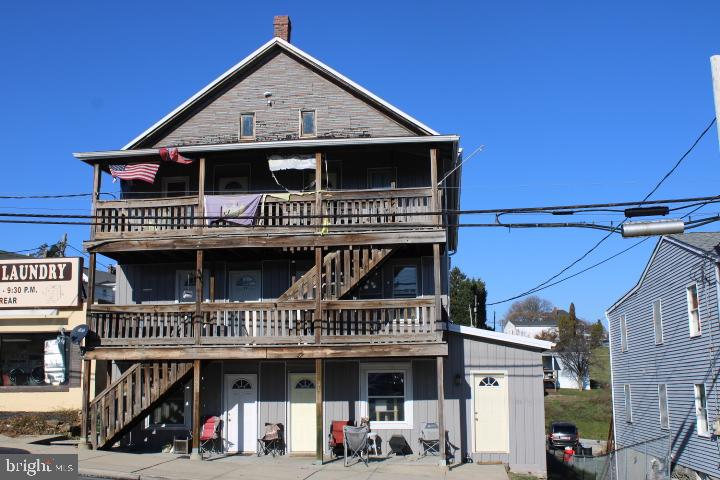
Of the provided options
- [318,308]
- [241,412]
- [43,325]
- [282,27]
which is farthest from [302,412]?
[282,27]

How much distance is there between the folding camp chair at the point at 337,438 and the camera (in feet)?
60.3

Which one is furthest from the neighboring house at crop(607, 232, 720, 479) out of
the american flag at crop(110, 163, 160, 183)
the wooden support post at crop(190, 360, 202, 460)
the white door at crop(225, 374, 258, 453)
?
the american flag at crop(110, 163, 160, 183)

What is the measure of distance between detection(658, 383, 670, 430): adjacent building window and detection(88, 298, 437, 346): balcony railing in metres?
11.1

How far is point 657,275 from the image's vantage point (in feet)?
83.1

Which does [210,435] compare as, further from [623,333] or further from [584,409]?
[584,409]

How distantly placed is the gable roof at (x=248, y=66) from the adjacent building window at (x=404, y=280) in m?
4.11

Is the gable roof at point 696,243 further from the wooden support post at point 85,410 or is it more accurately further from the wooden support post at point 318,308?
the wooden support post at point 85,410

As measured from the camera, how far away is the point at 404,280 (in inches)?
808

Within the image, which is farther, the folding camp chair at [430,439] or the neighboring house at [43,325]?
the neighboring house at [43,325]

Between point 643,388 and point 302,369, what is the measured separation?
47.4 feet

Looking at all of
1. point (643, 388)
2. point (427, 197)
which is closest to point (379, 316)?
point (427, 197)

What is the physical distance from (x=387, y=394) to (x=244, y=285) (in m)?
5.18

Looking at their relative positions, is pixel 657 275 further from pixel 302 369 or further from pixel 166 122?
pixel 166 122

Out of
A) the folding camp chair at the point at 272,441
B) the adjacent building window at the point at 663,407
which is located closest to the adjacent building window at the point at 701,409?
the adjacent building window at the point at 663,407
